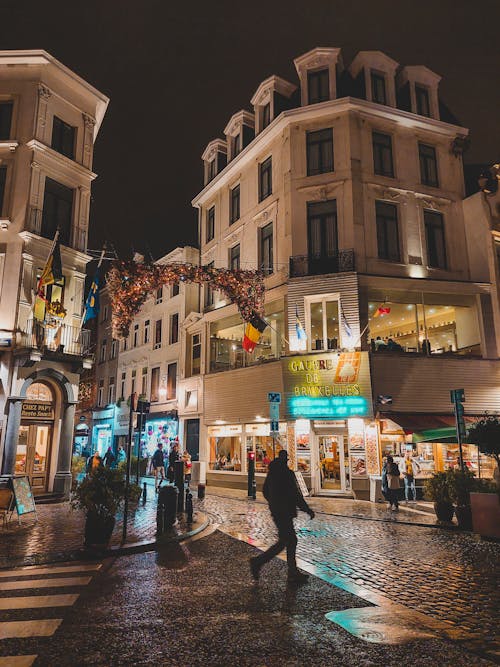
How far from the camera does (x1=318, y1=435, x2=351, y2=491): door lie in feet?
65.7

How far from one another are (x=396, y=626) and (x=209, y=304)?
23302 millimetres

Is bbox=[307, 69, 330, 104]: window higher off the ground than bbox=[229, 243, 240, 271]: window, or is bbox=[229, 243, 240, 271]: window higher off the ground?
bbox=[307, 69, 330, 104]: window

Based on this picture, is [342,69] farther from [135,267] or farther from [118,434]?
[118,434]

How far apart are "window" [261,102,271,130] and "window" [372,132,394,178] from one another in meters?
5.52

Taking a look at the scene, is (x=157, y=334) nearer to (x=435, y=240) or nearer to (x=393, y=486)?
(x=435, y=240)

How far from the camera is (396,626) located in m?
5.43

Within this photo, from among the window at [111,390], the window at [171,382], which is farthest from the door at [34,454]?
the window at [111,390]

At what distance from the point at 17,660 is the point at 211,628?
1.87m

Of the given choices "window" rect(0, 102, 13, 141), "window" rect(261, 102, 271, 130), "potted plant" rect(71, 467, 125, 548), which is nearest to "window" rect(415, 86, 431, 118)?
"window" rect(261, 102, 271, 130)

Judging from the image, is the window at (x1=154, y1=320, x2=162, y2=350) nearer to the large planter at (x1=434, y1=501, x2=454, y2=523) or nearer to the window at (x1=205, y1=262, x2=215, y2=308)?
the window at (x1=205, y1=262, x2=215, y2=308)

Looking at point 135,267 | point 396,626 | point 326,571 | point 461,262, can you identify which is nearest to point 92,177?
point 135,267

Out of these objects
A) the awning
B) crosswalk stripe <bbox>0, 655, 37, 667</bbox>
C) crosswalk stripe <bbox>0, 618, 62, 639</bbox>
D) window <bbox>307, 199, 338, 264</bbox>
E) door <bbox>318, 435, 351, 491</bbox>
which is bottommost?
crosswalk stripe <bbox>0, 618, 62, 639</bbox>

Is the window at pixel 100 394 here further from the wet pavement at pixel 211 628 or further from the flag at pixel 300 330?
the wet pavement at pixel 211 628

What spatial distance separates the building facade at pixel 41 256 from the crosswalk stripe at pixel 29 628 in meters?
13.2
